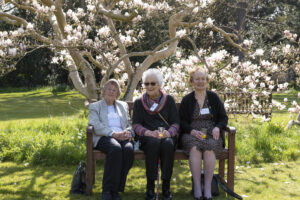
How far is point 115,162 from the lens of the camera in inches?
137

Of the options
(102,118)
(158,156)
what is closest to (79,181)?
(102,118)

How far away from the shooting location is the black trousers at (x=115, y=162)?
11.2 feet

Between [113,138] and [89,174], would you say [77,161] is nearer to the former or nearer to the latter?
[89,174]

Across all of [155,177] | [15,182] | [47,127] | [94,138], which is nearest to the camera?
[155,177]

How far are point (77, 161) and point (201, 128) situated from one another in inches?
76.6

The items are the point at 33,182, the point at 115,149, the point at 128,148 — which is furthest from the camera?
the point at 33,182

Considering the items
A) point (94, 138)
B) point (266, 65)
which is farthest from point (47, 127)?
point (266, 65)

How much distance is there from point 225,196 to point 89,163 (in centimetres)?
148

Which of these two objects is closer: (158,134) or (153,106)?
(158,134)

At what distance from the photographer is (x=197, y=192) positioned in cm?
352

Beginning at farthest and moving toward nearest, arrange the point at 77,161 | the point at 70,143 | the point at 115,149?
1. the point at 70,143
2. the point at 77,161
3. the point at 115,149

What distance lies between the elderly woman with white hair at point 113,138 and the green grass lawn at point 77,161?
0.95 ft

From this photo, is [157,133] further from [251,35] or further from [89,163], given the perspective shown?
[251,35]

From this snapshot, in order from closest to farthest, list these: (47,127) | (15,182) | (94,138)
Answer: (94,138), (15,182), (47,127)
